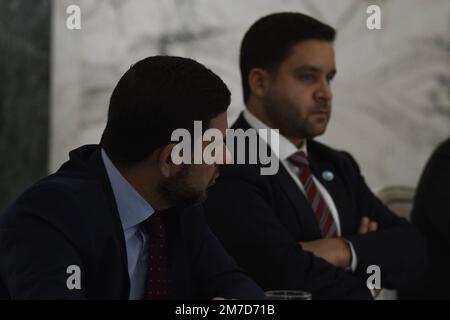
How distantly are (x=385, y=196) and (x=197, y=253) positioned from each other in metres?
1.28

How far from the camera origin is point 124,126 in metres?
1.36

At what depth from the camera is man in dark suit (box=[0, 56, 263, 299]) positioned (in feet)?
4.17

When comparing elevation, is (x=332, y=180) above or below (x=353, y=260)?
above

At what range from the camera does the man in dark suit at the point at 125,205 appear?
127cm

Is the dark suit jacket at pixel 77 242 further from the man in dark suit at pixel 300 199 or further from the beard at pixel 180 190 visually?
the man in dark suit at pixel 300 199

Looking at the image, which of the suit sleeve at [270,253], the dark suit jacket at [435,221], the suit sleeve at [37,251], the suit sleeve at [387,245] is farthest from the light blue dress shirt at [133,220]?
the dark suit jacket at [435,221]

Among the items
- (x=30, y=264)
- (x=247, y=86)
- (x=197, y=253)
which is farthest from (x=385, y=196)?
(x=30, y=264)

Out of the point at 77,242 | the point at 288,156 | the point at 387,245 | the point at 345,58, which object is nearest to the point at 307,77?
the point at 288,156

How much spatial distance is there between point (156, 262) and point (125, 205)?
13 cm

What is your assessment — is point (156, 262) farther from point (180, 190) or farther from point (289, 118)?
point (289, 118)

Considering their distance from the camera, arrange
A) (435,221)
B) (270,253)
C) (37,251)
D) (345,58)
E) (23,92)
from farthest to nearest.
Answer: (345,58)
(23,92)
(435,221)
(270,253)
(37,251)

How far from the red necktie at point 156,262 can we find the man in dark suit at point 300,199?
48 centimetres

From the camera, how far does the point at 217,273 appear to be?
1522 mm
